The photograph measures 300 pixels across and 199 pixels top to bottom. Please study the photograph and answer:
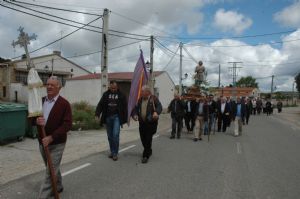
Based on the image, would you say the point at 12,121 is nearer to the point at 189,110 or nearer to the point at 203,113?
the point at 203,113

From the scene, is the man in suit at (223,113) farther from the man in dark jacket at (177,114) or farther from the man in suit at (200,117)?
the man in dark jacket at (177,114)

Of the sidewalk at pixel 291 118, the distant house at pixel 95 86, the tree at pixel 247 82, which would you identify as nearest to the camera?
Result: the sidewalk at pixel 291 118

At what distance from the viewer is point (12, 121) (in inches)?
453

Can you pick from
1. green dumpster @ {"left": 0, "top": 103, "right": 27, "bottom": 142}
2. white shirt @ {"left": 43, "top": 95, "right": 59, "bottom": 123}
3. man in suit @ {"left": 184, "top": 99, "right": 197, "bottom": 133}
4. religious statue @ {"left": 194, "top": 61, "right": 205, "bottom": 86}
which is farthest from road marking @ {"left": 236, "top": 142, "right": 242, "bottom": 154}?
white shirt @ {"left": 43, "top": 95, "right": 59, "bottom": 123}

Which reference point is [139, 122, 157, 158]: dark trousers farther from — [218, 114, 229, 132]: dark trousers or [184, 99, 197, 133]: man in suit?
[218, 114, 229, 132]: dark trousers

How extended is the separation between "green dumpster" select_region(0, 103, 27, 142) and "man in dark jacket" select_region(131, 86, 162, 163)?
4.27 m

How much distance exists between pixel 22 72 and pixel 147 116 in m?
46.4

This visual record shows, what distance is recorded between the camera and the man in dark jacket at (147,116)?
9211 mm

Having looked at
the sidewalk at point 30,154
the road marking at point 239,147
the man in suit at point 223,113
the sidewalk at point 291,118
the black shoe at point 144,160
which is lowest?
the sidewalk at point 291,118

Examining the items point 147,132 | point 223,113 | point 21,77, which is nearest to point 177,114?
point 223,113

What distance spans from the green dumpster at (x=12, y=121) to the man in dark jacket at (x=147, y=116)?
4.27 meters

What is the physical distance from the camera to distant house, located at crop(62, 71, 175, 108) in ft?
138

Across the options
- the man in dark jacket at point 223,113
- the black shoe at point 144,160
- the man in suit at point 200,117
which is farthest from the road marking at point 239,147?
the man in dark jacket at point 223,113

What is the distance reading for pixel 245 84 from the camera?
152000 mm
